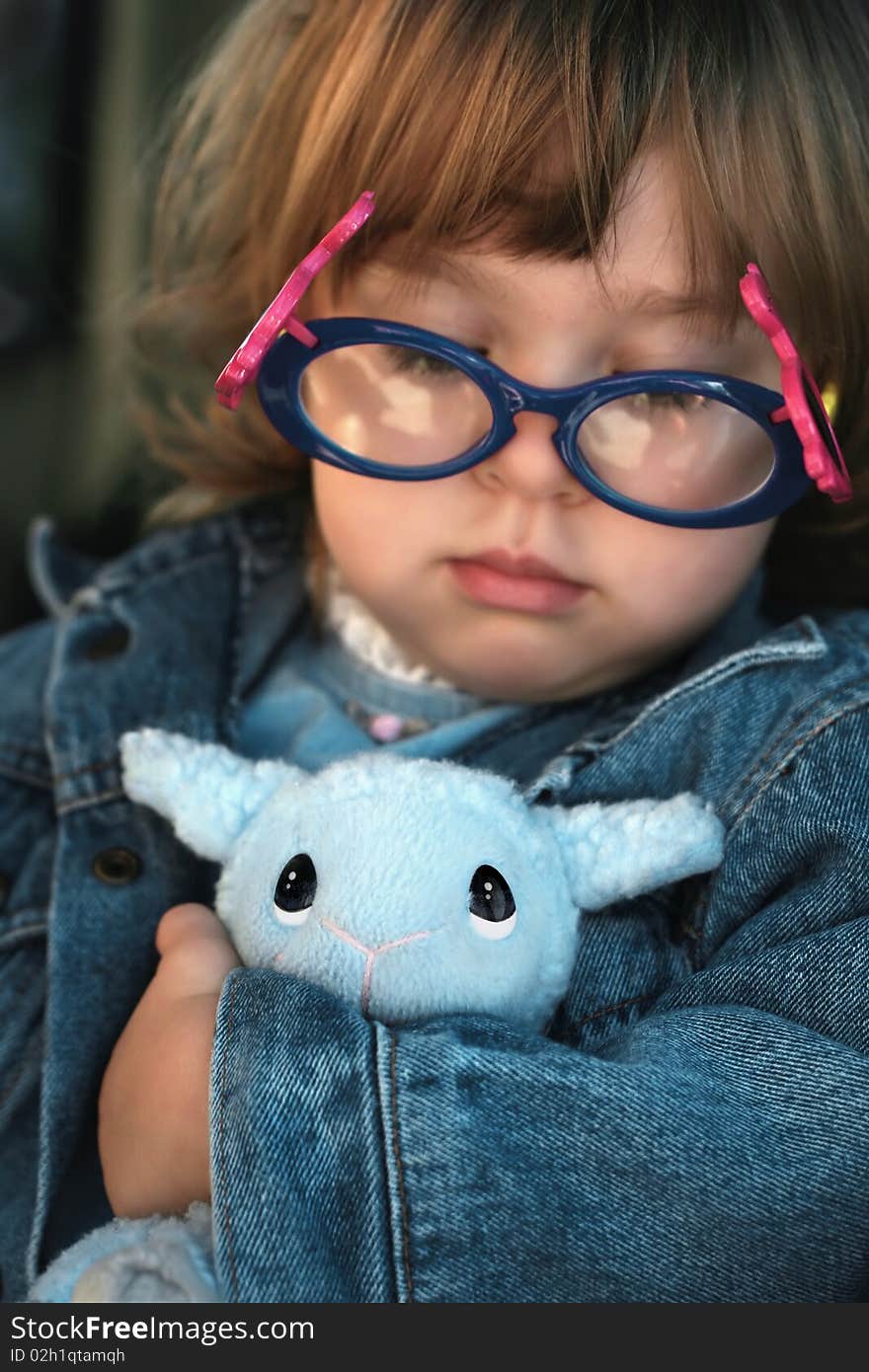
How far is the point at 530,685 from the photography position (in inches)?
45.3

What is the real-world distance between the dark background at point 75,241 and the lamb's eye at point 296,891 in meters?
0.79

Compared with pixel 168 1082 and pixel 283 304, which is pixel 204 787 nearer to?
pixel 168 1082

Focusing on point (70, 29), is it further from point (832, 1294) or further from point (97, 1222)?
point (832, 1294)

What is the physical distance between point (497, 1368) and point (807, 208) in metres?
0.77

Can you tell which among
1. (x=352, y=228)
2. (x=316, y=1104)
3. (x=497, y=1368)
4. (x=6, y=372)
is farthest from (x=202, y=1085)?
(x=6, y=372)

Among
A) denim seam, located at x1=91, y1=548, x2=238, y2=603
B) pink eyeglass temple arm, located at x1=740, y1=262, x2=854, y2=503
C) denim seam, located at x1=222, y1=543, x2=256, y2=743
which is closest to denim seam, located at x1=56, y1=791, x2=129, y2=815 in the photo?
denim seam, located at x1=222, y1=543, x2=256, y2=743

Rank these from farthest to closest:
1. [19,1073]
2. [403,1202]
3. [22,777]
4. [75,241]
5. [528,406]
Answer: [75,241] < [22,777] < [19,1073] < [528,406] < [403,1202]

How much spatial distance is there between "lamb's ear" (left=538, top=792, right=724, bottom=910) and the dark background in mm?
812

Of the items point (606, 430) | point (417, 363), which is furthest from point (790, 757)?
point (417, 363)

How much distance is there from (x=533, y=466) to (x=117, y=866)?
457 mm

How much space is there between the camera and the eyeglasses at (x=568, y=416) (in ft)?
3.21

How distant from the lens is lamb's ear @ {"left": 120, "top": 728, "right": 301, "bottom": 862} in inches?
39.0

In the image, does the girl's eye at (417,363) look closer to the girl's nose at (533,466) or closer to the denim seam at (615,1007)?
the girl's nose at (533,466)

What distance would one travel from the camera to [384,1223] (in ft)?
2.58
